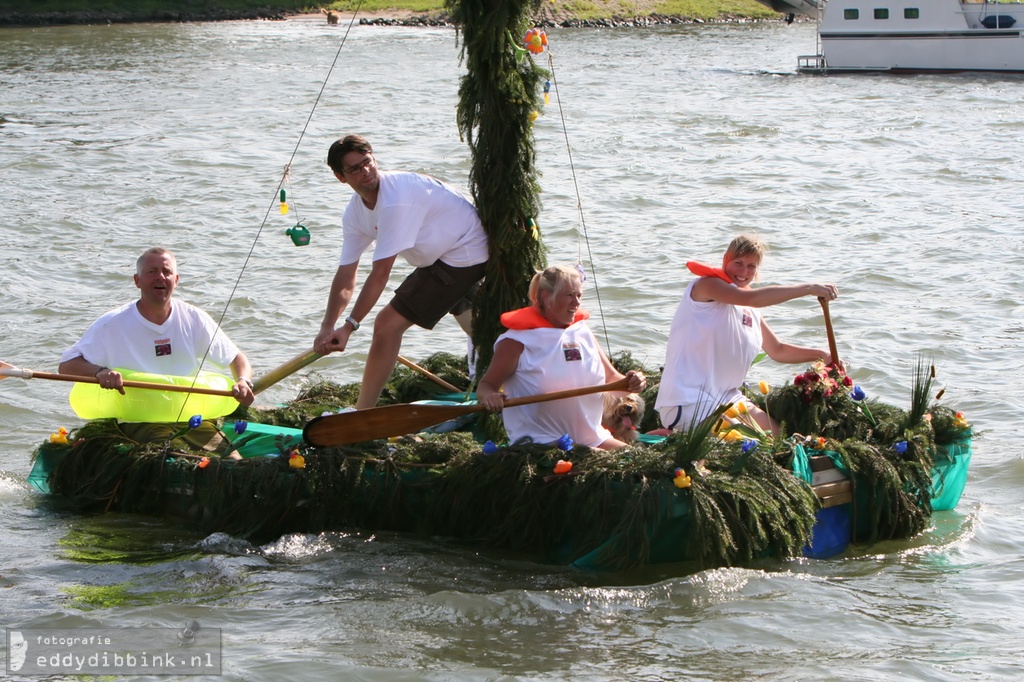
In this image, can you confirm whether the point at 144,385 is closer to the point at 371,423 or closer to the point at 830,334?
the point at 371,423

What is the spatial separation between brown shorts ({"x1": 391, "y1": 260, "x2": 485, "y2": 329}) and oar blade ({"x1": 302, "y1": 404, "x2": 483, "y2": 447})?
637 millimetres

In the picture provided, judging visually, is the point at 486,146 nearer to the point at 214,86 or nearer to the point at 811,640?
the point at 811,640

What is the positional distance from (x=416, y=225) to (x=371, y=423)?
1.11m

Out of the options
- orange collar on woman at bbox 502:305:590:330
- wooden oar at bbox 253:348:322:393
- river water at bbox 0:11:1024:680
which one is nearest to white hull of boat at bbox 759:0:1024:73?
river water at bbox 0:11:1024:680

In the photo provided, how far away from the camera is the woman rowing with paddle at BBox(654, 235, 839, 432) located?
6.68 metres

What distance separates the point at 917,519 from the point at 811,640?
1.20 metres

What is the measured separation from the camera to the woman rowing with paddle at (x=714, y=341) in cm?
668

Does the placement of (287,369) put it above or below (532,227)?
below

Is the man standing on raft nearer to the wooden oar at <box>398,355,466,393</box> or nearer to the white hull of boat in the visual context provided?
the wooden oar at <box>398,355,466,393</box>

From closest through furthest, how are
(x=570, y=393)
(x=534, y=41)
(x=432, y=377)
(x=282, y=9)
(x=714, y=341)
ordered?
(x=570, y=393) → (x=714, y=341) → (x=534, y=41) → (x=432, y=377) → (x=282, y=9)

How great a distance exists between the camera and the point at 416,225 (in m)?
6.89

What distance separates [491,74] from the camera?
7.00 meters

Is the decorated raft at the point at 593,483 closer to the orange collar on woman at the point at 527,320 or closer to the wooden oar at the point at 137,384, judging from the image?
the wooden oar at the point at 137,384

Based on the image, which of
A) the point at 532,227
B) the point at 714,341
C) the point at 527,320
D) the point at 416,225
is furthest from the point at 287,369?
the point at 714,341
